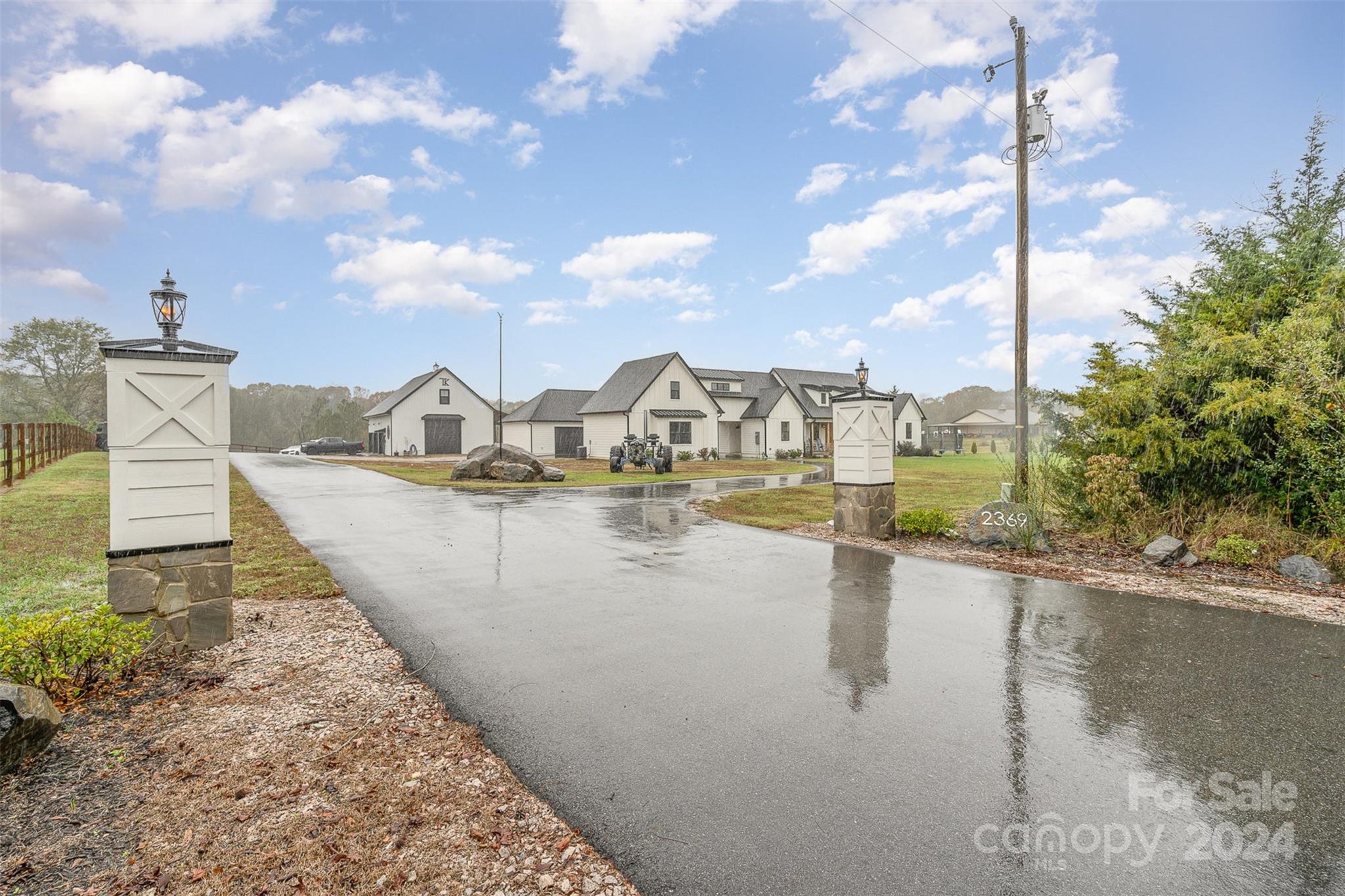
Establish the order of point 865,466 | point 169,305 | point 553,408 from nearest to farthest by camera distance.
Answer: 1. point 169,305
2. point 865,466
3. point 553,408

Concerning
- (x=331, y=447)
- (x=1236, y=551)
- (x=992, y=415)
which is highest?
(x=992, y=415)

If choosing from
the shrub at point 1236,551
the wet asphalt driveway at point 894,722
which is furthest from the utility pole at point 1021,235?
the wet asphalt driveway at point 894,722

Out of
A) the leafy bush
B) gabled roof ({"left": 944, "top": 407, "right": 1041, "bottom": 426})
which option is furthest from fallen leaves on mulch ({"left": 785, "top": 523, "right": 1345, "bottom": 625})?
gabled roof ({"left": 944, "top": 407, "right": 1041, "bottom": 426})

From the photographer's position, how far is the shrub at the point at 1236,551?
7.02 metres


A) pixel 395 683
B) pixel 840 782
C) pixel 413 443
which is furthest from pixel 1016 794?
pixel 413 443

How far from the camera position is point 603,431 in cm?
3572

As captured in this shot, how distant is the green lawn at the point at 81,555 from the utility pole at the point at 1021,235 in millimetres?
10343

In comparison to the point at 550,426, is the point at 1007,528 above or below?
below

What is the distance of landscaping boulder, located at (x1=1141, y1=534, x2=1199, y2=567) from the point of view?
23.8 ft

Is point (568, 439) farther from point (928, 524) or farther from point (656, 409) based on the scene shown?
point (928, 524)

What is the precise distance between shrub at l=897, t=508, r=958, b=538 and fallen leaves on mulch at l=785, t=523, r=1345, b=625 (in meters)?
0.16

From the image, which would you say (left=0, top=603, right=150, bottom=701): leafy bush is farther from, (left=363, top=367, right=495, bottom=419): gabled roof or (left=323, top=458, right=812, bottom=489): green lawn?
(left=363, top=367, right=495, bottom=419): gabled roof

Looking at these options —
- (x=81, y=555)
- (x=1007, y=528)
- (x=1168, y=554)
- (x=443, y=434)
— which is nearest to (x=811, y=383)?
(x=443, y=434)

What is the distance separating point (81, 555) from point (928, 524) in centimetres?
1126
